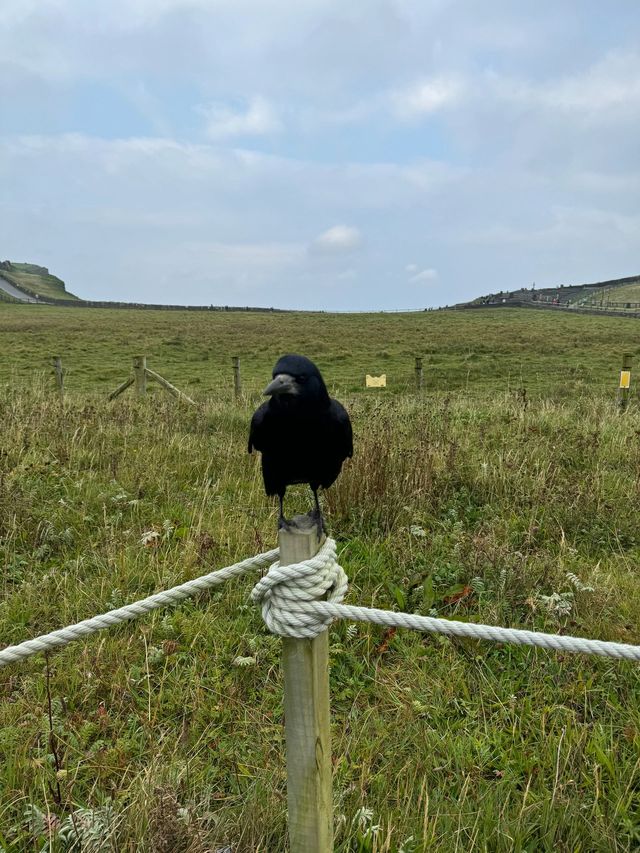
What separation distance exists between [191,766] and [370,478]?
8.24ft

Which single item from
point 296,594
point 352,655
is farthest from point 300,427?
point 352,655

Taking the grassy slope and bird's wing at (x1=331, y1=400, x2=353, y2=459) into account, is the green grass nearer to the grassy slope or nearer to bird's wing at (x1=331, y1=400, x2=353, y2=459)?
bird's wing at (x1=331, y1=400, x2=353, y2=459)

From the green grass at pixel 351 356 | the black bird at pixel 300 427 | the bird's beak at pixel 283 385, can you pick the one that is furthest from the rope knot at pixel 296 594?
the green grass at pixel 351 356

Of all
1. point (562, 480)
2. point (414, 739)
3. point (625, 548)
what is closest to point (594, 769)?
point (414, 739)

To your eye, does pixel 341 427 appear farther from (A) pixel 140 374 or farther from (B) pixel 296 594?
(A) pixel 140 374

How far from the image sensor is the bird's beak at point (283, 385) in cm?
184

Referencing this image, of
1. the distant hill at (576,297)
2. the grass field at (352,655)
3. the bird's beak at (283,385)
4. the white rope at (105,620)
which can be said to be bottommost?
the grass field at (352,655)

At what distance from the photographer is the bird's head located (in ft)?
6.07

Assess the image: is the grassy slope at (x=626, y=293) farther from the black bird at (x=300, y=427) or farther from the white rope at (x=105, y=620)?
the white rope at (x=105, y=620)

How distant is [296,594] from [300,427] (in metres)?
0.72

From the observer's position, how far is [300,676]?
4.78ft

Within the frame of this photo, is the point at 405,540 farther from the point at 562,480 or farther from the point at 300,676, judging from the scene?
the point at 300,676

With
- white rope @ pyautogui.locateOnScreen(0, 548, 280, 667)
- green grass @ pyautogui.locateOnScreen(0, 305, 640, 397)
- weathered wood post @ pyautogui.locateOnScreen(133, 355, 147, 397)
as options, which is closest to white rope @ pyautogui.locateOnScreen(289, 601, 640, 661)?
white rope @ pyautogui.locateOnScreen(0, 548, 280, 667)

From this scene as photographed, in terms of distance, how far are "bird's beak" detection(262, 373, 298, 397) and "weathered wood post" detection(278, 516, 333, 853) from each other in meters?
0.47
